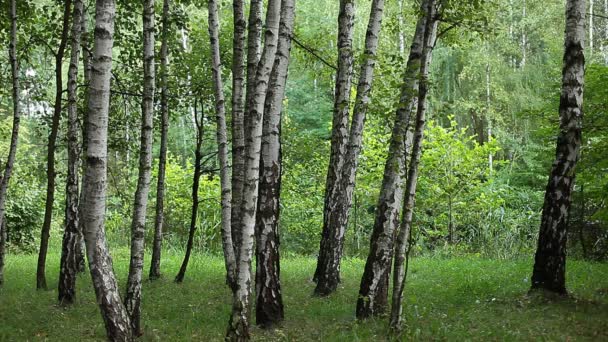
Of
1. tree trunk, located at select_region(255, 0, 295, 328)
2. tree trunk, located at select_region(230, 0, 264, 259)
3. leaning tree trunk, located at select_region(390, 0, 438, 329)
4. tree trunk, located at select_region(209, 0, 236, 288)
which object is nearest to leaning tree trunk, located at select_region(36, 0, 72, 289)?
tree trunk, located at select_region(209, 0, 236, 288)

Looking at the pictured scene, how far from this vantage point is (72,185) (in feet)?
30.4

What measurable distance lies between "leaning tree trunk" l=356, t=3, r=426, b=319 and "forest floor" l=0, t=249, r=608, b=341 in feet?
1.05

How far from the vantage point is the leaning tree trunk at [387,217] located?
714 cm

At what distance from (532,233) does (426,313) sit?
29.7 feet

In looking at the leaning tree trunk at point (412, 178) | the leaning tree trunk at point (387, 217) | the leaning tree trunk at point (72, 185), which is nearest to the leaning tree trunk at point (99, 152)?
the leaning tree trunk at point (412, 178)

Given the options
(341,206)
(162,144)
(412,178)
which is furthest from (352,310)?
(162,144)

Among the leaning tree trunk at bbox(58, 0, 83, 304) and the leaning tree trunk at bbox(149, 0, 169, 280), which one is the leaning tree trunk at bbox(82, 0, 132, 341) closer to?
the leaning tree trunk at bbox(149, 0, 169, 280)

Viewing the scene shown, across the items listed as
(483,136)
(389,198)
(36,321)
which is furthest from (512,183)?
(36,321)

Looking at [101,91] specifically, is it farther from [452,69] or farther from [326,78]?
[452,69]

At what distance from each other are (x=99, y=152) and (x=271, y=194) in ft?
8.11

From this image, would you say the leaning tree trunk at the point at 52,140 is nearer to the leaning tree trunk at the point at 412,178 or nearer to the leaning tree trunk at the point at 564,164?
the leaning tree trunk at the point at 412,178

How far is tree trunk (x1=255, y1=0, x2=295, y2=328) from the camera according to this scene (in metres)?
7.33

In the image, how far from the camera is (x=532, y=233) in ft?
51.1

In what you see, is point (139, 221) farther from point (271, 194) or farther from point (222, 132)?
point (222, 132)
